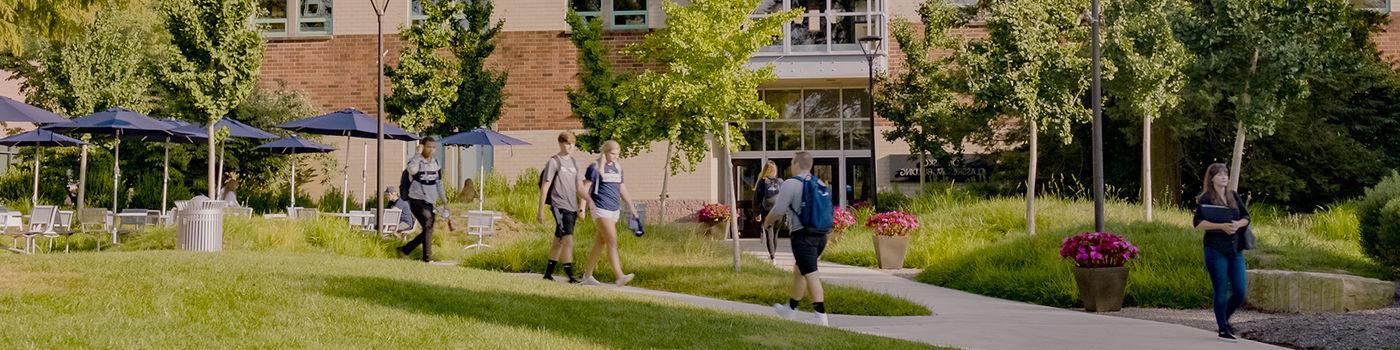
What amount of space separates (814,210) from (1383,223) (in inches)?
300

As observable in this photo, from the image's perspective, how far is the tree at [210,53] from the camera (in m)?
22.8

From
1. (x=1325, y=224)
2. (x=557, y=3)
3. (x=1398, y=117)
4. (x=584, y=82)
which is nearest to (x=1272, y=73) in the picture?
(x=1325, y=224)

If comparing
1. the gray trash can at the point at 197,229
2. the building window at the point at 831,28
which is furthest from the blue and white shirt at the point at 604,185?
the building window at the point at 831,28

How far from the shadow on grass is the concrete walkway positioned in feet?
3.67

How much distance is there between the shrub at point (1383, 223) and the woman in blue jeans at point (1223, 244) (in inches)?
188

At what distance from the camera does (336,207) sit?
1164 inches

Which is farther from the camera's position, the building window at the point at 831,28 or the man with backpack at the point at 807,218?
the building window at the point at 831,28

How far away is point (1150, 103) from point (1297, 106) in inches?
276

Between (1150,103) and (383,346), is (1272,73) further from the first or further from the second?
(383,346)

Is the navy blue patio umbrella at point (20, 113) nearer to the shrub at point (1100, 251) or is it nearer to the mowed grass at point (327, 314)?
the mowed grass at point (327, 314)

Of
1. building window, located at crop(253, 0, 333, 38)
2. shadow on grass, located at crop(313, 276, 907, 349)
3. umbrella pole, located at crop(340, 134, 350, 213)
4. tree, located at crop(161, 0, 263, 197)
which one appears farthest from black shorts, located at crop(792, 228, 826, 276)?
building window, located at crop(253, 0, 333, 38)

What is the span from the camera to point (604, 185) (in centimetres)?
1391

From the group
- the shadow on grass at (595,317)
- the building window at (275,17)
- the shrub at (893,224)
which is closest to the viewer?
the shadow on grass at (595,317)

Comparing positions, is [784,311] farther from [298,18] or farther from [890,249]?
[298,18]
